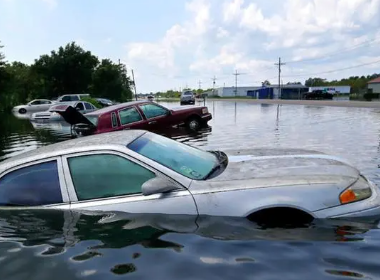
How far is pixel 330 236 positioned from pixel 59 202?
275 centimetres

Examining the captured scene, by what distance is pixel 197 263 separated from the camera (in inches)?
122

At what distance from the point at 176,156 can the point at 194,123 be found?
10803mm

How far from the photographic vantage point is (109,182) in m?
3.74

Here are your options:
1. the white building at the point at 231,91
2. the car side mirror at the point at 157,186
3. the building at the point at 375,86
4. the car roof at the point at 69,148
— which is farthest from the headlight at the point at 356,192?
the white building at the point at 231,91

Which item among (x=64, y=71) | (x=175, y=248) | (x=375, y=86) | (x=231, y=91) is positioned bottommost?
(x=231, y=91)

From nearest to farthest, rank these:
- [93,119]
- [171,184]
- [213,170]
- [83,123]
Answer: [171,184] → [213,170] → [83,123] → [93,119]

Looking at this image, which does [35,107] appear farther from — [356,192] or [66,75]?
[356,192]

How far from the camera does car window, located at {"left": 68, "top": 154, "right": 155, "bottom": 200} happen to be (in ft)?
12.2

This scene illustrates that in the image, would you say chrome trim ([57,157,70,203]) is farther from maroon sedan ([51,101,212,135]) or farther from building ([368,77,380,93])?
building ([368,77,380,93])

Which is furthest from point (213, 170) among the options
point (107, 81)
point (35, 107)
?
point (107, 81)

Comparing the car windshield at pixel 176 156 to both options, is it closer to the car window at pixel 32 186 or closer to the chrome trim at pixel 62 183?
the chrome trim at pixel 62 183

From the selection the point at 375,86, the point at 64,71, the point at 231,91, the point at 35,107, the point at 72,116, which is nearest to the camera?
the point at 72,116

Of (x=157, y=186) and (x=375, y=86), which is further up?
(x=157, y=186)

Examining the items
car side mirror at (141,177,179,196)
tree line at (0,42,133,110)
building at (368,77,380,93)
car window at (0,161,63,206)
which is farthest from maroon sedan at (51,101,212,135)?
building at (368,77,380,93)
